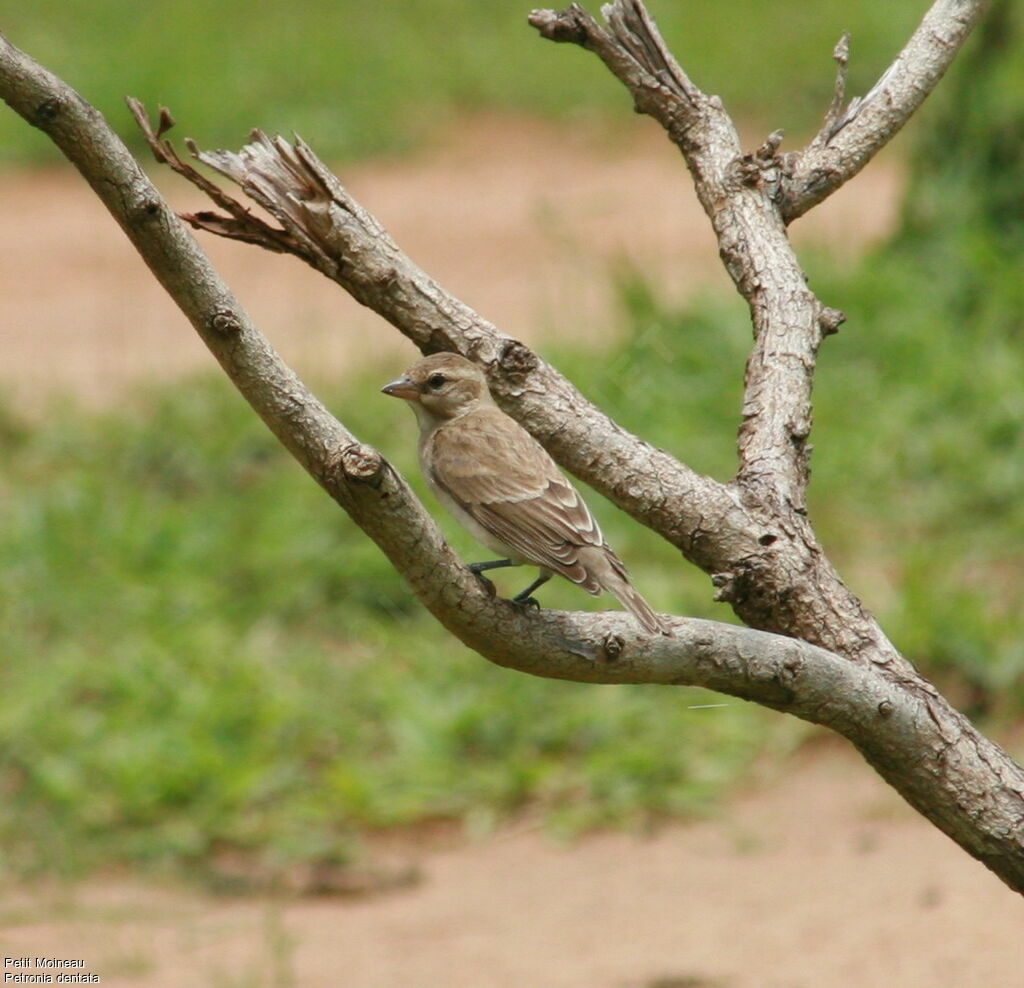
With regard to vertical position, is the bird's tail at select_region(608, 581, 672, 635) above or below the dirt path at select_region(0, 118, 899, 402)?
below

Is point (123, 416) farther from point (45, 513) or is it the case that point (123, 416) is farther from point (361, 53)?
point (361, 53)

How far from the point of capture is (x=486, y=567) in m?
3.33

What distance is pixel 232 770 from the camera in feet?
18.6

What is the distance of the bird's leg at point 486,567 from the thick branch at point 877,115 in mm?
921

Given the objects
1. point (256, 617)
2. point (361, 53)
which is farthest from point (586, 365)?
point (361, 53)

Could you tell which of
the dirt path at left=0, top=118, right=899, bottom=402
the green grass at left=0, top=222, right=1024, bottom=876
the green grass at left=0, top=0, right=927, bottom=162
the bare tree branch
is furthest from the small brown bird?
the green grass at left=0, top=0, right=927, bottom=162

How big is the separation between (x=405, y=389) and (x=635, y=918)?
1.80 metres

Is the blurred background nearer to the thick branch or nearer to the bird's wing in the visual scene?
the bird's wing

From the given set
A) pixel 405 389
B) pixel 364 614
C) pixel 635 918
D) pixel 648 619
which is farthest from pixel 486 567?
pixel 364 614

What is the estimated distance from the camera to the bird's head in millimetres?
3850

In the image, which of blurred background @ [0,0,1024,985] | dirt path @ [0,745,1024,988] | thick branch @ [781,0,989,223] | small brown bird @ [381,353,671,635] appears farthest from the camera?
blurred background @ [0,0,1024,985]

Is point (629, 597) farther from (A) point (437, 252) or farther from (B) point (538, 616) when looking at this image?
(A) point (437, 252)

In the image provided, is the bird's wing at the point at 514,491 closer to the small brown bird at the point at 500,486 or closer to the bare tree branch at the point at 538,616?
the small brown bird at the point at 500,486

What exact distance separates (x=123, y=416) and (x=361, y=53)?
865 cm
